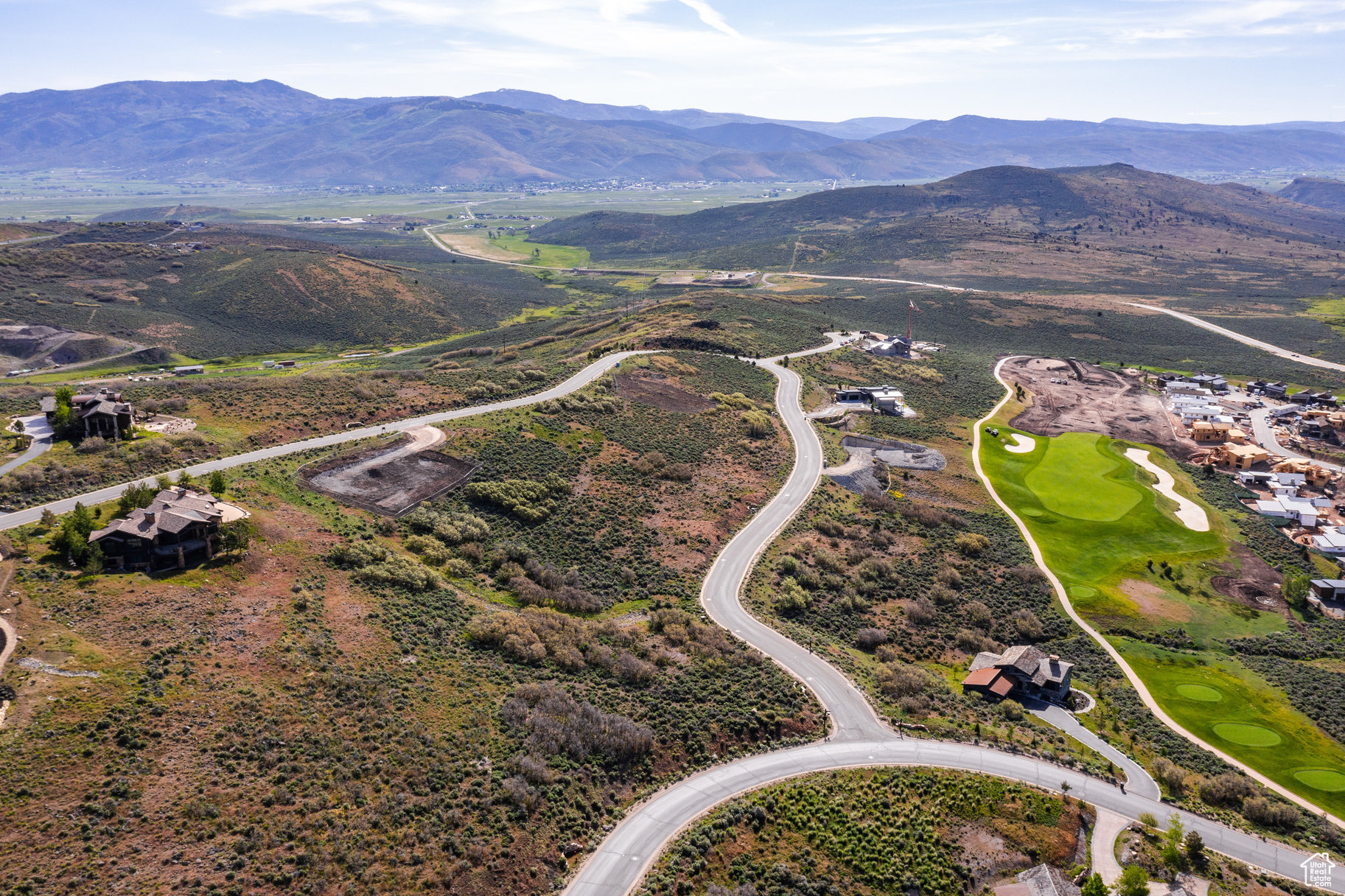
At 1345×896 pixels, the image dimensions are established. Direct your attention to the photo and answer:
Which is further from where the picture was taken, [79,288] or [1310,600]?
[79,288]

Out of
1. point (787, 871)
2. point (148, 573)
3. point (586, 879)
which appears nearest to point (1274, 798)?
point (787, 871)

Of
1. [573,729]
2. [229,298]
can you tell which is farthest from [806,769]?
[229,298]

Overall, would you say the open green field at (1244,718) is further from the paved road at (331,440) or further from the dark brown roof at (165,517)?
the dark brown roof at (165,517)

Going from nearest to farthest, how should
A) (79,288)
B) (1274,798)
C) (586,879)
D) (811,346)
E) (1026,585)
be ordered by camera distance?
(586,879) → (1274,798) → (1026,585) → (811,346) → (79,288)

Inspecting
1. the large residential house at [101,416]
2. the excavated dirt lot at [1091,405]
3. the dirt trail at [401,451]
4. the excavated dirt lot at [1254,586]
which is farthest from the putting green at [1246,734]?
the large residential house at [101,416]

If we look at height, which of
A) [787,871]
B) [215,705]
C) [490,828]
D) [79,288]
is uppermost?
[79,288]

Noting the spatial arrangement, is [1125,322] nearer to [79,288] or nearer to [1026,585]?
[1026,585]

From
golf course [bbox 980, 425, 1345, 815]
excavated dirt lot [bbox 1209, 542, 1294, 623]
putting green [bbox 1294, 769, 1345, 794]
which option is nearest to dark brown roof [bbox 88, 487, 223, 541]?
golf course [bbox 980, 425, 1345, 815]

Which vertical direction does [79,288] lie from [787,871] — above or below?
above

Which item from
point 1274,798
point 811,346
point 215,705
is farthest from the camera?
point 811,346
